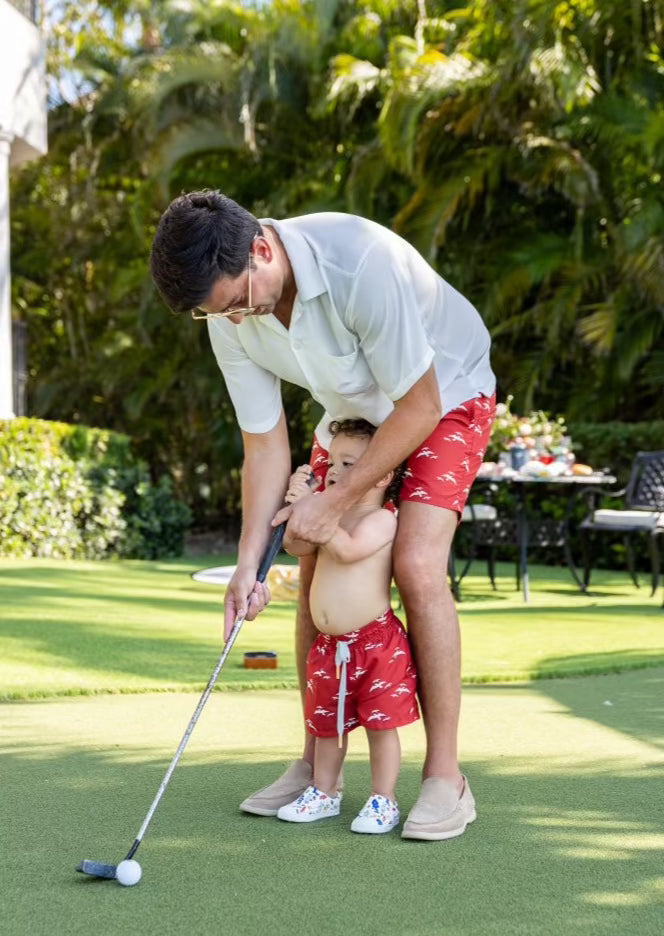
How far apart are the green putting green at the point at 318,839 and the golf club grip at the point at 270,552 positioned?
1.96ft

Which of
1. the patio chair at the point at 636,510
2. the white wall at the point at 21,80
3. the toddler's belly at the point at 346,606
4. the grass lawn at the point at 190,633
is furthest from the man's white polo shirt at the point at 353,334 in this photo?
the white wall at the point at 21,80

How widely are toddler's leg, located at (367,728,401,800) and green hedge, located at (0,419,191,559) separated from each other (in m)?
8.05

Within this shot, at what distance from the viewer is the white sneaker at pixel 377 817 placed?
313 cm

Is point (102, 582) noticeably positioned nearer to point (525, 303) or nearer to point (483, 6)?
point (525, 303)

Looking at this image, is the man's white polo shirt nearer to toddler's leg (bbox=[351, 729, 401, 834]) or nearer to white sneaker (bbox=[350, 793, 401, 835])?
toddler's leg (bbox=[351, 729, 401, 834])

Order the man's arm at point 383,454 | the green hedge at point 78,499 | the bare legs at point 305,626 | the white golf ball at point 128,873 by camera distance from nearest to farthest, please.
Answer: the white golf ball at point 128,873
the man's arm at point 383,454
the bare legs at point 305,626
the green hedge at point 78,499

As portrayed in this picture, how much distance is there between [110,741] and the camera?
4293 millimetres

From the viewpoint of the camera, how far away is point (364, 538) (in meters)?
3.28

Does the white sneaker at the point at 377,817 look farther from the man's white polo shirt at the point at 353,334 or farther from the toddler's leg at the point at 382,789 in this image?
the man's white polo shirt at the point at 353,334

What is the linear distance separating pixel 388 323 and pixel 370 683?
88 cm

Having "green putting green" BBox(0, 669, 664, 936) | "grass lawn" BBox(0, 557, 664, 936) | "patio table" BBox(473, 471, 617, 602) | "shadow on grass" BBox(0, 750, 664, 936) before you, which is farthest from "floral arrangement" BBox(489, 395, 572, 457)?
"shadow on grass" BBox(0, 750, 664, 936)

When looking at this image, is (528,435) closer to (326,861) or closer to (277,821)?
(277,821)

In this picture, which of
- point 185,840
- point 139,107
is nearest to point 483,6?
point 139,107

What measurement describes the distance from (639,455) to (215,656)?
191 inches
